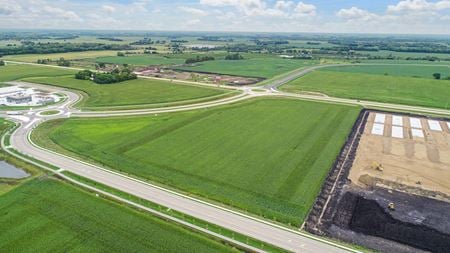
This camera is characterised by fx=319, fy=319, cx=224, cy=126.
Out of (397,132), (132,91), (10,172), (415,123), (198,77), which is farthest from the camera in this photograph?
(198,77)

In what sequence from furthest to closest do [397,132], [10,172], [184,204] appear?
[397,132], [10,172], [184,204]

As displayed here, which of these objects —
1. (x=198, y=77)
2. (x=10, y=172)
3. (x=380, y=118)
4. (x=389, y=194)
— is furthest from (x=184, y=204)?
(x=198, y=77)

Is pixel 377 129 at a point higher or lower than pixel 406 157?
higher

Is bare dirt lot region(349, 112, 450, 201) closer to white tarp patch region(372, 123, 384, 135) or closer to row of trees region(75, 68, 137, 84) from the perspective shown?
white tarp patch region(372, 123, 384, 135)

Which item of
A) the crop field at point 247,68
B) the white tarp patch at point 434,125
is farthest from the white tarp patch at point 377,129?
the crop field at point 247,68

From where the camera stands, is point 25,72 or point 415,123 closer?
point 415,123

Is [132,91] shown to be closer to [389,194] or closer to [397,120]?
[397,120]

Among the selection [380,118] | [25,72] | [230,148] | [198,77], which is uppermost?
[25,72]
